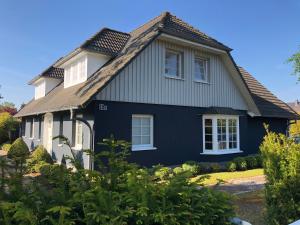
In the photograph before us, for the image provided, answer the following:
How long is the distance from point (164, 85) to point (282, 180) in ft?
Answer: 28.8

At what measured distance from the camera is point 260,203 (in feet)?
26.1

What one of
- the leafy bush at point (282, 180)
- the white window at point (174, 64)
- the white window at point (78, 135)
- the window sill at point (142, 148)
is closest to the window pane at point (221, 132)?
the white window at point (174, 64)

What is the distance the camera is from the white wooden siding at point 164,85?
12.1 meters

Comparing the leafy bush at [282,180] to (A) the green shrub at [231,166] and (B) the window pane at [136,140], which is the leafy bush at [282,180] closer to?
(B) the window pane at [136,140]

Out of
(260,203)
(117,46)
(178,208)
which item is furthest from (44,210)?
(117,46)

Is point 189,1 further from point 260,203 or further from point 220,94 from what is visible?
point 260,203

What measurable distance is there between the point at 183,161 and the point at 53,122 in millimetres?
7918

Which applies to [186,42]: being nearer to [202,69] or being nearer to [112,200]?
[202,69]

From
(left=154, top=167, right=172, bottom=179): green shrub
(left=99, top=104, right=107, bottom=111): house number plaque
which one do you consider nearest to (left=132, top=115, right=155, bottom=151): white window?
(left=99, top=104, right=107, bottom=111): house number plaque

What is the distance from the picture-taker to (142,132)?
42.1 feet

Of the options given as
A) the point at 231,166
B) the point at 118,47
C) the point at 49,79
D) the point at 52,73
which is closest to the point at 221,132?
the point at 231,166

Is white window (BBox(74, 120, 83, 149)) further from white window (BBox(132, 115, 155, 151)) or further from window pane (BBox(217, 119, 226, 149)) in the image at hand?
window pane (BBox(217, 119, 226, 149))

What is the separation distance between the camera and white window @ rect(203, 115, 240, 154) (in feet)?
48.8

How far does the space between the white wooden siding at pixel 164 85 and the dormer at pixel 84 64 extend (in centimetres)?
255
